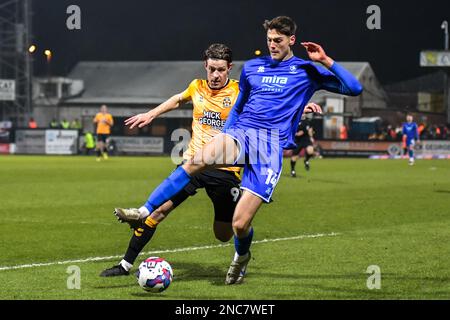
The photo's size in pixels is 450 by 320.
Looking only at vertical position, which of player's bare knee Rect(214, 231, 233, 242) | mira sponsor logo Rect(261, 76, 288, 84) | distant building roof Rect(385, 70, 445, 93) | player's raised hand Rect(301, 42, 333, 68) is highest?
distant building roof Rect(385, 70, 445, 93)

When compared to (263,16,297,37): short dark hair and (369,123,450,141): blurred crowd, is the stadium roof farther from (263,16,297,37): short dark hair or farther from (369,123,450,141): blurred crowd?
(263,16,297,37): short dark hair

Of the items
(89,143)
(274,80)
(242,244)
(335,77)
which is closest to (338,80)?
(335,77)

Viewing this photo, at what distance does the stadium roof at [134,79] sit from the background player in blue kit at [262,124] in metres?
60.7

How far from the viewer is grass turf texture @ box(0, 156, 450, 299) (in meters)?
7.89

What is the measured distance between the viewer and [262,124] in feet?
27.2

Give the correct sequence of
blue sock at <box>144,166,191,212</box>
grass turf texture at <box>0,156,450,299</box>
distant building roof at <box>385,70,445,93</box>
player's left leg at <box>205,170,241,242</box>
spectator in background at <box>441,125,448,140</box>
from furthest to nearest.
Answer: distant building roof at <box>385,70,445,93</box>, spectator in background at <box>441,125,448,140</box>, player's left leg at <box>205,170,241,242</box>, blue sock at <box>144,166,191,212</box>, grass turf texture at <box>0,156,450,299</box>

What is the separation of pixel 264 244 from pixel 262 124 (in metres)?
3.40

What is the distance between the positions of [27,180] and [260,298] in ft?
58.0

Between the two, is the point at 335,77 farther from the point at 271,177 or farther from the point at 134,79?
the point at 134,79

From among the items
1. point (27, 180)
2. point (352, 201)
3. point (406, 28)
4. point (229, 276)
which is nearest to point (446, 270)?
point (229, 276)

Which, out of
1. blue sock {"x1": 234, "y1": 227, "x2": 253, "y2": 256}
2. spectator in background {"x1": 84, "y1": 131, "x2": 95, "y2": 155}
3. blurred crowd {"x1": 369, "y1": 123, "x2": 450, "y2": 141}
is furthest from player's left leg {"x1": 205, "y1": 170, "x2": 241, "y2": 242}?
blurred crowd {"x1": 369, "y1": 123, "x2": 450, "y2": 141}

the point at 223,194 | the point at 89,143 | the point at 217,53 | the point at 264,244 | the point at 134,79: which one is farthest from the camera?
the point at 134,79

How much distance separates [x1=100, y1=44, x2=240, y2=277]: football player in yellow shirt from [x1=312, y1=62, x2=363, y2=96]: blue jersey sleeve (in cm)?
109

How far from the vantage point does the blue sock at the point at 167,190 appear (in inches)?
315
